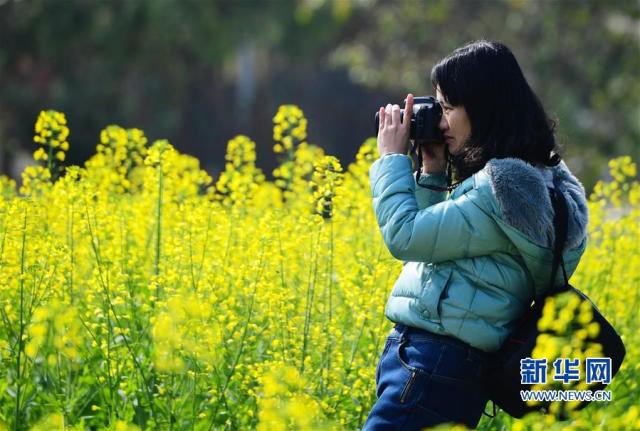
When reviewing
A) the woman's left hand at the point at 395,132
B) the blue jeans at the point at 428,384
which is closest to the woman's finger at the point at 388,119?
the woman's left hand at the point at 395,132

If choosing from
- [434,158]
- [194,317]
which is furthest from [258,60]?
[434,158]

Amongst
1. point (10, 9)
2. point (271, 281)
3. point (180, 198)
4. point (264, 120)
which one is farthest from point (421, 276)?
point (264, 120)

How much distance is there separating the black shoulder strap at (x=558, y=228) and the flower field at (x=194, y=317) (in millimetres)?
221

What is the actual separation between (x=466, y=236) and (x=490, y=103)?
395 millimetres

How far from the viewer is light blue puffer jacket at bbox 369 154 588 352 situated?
2.87 metres

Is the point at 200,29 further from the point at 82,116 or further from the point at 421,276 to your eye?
the point at 421,276

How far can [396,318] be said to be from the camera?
9.77 feet

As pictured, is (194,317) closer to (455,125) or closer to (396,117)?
(396,117)

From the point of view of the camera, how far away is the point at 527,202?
9.41 feet

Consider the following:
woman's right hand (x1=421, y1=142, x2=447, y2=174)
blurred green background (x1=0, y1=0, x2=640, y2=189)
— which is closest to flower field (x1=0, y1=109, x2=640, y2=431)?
woman's right hand (x1=421, y1=142, x2=447, y2=174)

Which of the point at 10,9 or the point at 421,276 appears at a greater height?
the point at 10,9

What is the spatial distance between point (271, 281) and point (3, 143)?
17.0 metres

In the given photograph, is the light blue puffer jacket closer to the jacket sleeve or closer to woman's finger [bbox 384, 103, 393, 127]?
the jacket sleeve

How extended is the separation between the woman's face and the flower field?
62 cm
